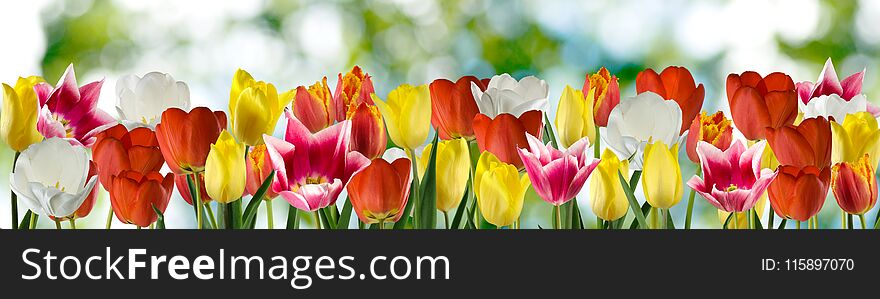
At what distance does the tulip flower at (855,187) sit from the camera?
54 centimetres

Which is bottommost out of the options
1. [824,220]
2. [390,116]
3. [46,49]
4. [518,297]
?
[518,297]

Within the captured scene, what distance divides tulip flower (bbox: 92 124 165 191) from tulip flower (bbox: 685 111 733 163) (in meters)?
0.31

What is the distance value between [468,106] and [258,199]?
14 centimetres

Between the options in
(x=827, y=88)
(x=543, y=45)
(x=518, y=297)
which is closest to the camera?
(x=518, y=297)

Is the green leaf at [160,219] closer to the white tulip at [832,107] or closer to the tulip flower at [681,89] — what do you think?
the tulip flower at [681,89]

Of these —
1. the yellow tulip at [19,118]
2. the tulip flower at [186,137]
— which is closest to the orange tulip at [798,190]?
the tulip flower at [186,137]

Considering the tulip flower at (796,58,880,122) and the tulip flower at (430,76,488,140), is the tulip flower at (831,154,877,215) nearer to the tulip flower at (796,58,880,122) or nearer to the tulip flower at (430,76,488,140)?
the tulip flower at (796,58,880,122)

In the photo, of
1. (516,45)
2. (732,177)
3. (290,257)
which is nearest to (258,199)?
(290,257)

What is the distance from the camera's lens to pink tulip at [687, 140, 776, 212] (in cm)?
52

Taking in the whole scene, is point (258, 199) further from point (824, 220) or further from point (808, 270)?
Result: point (824, 220)

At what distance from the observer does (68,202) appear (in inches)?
20.6

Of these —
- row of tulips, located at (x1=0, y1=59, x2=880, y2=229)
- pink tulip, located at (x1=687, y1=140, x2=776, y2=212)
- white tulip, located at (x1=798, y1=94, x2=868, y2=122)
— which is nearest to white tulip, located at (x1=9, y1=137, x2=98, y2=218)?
row of tulips, located at (x1=0, y1=59, x2=880, y2=229)

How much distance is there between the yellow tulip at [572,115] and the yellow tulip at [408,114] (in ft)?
0.27

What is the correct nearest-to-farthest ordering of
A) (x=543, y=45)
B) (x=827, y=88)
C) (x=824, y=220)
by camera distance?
(x=827, y=88), (x=824, y=220), (x=543, y=45)
